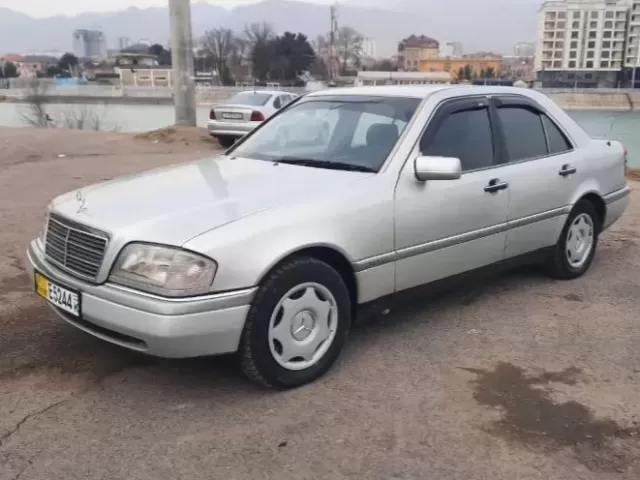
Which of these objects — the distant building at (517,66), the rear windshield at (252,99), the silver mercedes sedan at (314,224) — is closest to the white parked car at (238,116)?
the rear windshield at (252,99)

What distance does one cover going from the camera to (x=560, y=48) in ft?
376

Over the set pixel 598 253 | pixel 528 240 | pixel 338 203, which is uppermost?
pixel 338 203

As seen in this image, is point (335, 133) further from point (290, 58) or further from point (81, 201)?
point (290, 58)

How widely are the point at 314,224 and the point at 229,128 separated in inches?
603

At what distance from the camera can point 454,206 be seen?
13.7 feet

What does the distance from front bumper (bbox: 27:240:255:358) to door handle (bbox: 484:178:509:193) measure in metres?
2.03

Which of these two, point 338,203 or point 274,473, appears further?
point 338,203

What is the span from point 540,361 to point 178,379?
2126 millimetres

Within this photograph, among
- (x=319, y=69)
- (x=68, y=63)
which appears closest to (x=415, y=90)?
(x=319, y=69)

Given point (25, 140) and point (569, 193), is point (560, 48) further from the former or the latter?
point (569, 193)

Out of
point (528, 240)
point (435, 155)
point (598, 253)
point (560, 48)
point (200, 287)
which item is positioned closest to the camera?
point (200, 287)

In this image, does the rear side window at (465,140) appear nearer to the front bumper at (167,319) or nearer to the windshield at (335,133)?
the windshield at (335,133)

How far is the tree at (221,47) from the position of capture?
88875 mm

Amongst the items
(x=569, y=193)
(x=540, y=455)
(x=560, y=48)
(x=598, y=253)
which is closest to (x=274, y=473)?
(x=540, y=455)
